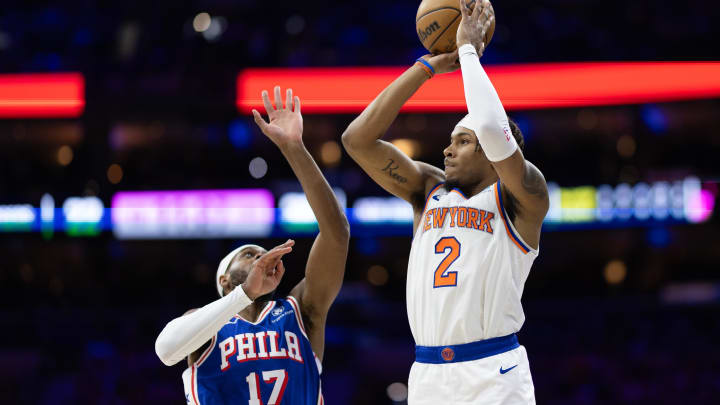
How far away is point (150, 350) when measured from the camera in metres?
12.9

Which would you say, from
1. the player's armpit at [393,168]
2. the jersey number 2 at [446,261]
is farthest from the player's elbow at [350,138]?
the jersey number 2 at [446,261]

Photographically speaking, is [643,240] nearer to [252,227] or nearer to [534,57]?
[534,57]

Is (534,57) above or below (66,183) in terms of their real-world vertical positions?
above

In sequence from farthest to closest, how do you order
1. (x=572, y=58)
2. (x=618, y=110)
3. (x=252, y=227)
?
(x=618, y=110) → (x=252, y=227) → (x=572, y=58)

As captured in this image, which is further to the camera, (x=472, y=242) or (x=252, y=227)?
(x=252, y=227)

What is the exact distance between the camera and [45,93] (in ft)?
41.2

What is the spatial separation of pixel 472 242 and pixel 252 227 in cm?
965

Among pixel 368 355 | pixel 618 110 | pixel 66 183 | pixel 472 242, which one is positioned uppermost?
pixel 618 110

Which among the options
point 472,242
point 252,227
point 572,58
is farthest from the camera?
point 252,227

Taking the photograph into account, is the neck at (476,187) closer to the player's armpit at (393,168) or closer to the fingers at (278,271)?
the player's armpit at (393,168)

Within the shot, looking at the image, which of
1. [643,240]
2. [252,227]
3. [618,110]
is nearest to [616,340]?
[643,240]

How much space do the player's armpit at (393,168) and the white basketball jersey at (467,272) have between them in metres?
0.26

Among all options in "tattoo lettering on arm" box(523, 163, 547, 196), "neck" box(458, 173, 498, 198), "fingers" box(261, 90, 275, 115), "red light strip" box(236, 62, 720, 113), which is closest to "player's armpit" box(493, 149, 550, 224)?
"tattoo lettering on arm" box(523, 163, 547, 196)

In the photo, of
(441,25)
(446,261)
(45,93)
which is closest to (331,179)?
(45,93)
